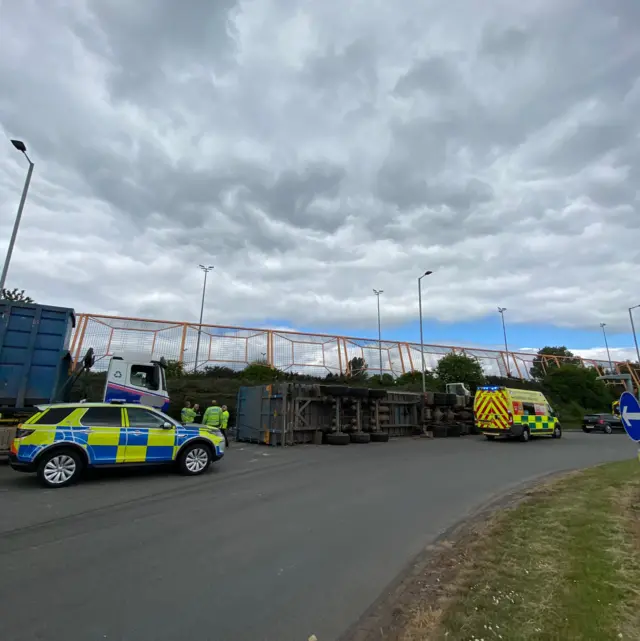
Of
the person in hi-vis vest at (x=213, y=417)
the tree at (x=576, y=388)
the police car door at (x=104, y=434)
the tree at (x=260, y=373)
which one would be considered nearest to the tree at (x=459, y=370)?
the tree at (x=576, y=388)

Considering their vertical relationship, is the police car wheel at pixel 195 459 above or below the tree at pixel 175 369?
below

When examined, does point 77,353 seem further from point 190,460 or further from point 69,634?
point 69,634

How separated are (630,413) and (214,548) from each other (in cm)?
578

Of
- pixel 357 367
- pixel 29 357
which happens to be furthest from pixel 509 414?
pixel 29 357

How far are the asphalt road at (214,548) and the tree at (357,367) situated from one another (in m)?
19.9

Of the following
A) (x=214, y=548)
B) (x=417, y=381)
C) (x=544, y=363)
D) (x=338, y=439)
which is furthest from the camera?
(x=544, y=363)

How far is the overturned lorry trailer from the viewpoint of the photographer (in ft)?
53.8

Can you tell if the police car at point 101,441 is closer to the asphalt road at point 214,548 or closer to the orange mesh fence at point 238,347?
the asphalt road at point 214,548

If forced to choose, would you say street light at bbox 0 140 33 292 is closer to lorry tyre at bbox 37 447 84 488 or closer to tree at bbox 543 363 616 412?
lorry tyre at bbox 37 447 84 488

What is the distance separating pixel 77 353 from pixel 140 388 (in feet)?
41.6

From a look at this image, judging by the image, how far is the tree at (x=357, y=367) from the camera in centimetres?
3044

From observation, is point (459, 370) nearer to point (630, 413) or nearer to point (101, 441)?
point (630, 413)

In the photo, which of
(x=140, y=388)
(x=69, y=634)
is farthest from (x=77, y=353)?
(x=69, y=634)

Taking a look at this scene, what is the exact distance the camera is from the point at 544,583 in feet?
12.8
